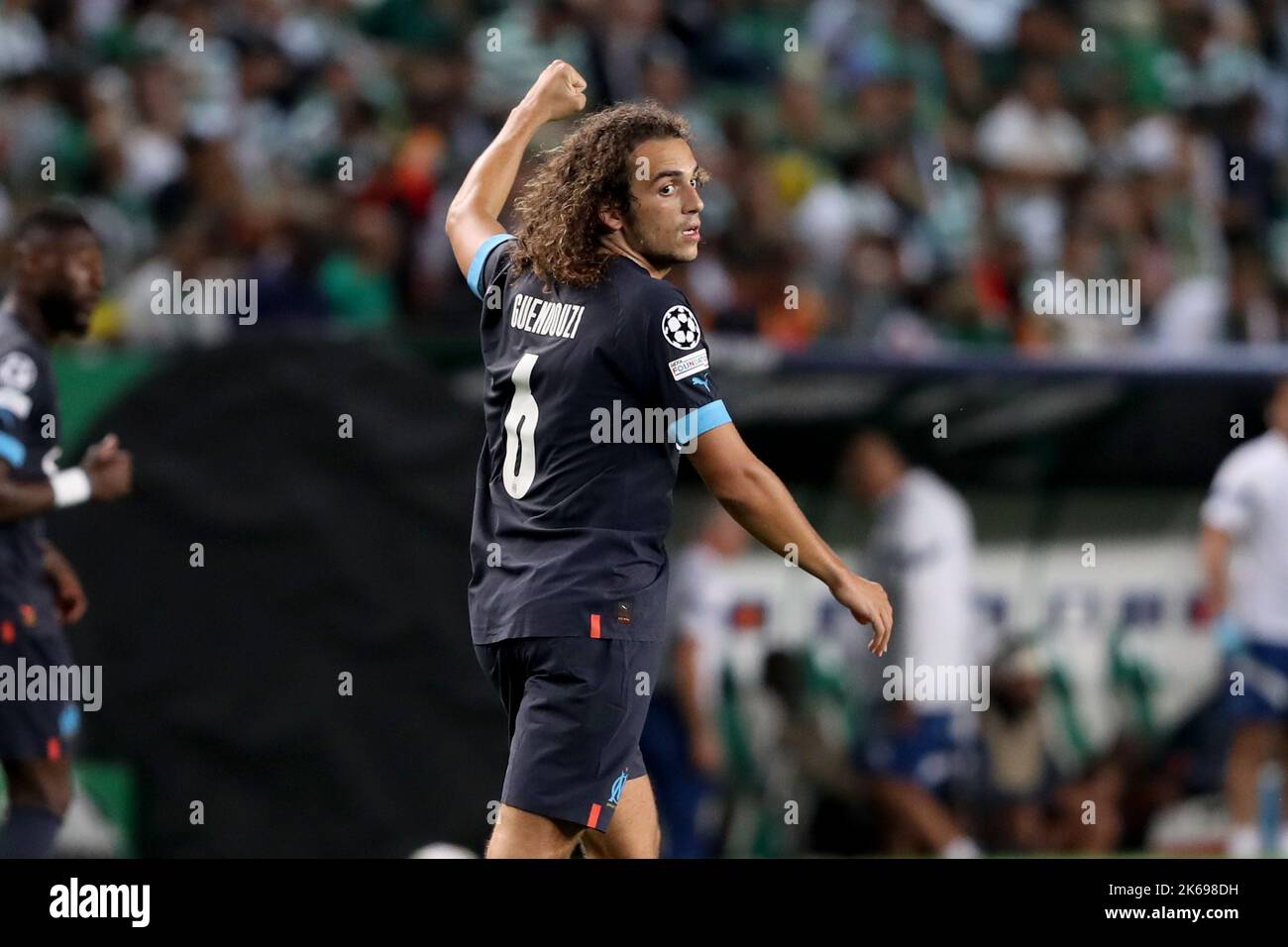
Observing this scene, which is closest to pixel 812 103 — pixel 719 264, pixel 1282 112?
pixel 719 264

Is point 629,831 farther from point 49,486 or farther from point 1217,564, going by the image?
point 1217,564

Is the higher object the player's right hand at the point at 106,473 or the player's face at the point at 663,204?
the player's face at the point at 663,204

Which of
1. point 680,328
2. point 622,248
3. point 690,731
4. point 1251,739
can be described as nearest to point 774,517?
point 680,328

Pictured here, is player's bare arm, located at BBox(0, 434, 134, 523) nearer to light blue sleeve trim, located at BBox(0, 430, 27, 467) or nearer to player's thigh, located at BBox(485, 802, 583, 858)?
light blue sleeve trim, located at BBox(0, 430, 27, 467)

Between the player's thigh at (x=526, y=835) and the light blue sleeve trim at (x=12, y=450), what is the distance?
2366 mm

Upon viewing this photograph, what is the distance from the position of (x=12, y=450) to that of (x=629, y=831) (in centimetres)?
254

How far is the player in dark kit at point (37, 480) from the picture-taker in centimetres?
682

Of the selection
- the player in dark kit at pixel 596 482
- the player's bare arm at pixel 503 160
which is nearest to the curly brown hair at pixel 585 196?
the player in dark kit at pixel 596 482

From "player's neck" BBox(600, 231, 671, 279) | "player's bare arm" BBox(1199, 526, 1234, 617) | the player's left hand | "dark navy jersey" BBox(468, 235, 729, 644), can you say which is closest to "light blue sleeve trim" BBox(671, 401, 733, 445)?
"dark navy jersey" BBox(468, 235, 729, 644)

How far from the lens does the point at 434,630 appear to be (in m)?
9.95

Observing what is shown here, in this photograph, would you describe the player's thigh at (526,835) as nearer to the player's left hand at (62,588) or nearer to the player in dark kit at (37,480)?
the player in dark kit at (37,480)

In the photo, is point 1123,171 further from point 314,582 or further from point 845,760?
point 314,582

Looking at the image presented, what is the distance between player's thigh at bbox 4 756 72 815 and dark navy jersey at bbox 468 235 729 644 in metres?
2.17

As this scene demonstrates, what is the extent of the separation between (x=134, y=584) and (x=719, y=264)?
4.34 m
